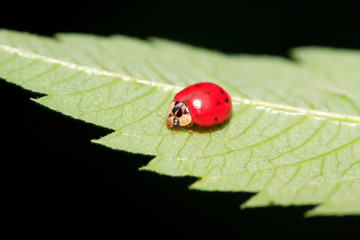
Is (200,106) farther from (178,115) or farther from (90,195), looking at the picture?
(90,195)

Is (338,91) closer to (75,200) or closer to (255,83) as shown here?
(255,83)

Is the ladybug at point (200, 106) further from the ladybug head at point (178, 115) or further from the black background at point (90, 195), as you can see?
the black background at point (90, 195)

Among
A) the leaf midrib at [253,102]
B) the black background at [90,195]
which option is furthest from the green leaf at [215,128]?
the black background at [90,195]

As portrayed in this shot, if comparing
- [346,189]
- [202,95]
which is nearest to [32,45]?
[202,95]

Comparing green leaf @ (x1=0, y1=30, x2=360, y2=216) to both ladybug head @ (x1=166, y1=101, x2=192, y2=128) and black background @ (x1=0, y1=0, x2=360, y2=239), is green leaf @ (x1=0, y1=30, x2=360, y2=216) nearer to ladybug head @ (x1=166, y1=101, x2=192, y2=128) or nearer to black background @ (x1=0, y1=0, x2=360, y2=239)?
ladybug head @ (x1=166, y1=101, x2=192, y2=128)

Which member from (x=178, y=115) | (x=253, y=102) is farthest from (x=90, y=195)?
(x=253, y=102)

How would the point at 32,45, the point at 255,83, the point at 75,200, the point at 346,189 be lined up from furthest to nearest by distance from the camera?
the point at 75,200
the point at 255,83
the point at 32,45
the point at 346,189

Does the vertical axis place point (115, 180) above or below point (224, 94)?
below
